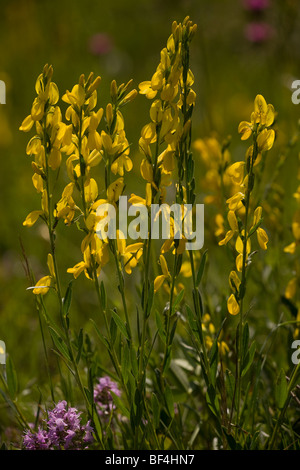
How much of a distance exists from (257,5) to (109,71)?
1.23 meters

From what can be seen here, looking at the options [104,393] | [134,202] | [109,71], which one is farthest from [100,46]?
[134,202]

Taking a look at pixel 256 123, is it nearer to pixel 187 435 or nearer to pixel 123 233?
pixel 123 233

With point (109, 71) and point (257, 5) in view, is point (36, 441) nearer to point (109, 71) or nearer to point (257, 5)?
point (257, 5)

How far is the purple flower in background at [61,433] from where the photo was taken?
2.99 feet

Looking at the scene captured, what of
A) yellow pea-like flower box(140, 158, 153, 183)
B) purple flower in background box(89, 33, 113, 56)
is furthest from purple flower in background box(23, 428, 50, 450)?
purple flower in background box(89, 33, 113, 56)

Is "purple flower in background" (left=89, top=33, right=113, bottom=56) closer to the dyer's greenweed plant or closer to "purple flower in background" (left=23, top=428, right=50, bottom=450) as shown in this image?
the dyer's greenweed plant

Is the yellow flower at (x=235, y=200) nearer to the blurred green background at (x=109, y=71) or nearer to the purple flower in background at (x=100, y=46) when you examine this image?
the blurred green background at (x=109, y=71)

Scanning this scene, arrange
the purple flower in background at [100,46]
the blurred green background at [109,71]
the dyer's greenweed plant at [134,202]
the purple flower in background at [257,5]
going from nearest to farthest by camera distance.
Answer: the dyer's greenweed plant at [134,202] < the blurred green background at [109,71] < the purple flower in background at [257,5] < the purple flower in background at [100,46]

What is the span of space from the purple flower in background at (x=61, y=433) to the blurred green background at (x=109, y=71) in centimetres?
26

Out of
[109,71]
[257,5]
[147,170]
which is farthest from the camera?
[109,71]

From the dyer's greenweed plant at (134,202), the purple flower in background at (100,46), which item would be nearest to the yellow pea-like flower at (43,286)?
the dyer's greenweed plant at (134,202)

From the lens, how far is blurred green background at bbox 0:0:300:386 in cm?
176

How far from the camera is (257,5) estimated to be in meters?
3.93

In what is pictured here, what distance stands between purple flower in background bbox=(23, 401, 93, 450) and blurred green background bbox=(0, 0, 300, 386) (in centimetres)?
26
